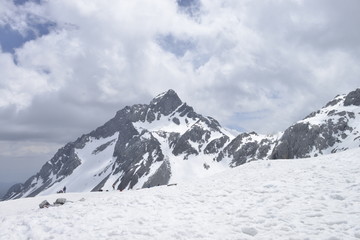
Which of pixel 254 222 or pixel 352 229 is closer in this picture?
pixel 352 229

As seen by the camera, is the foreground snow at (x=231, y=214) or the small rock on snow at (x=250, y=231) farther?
the foreground snow at (x=231, y=214)

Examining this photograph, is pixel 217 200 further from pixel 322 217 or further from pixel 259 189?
pixel 322 217

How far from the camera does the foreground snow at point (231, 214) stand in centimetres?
1455

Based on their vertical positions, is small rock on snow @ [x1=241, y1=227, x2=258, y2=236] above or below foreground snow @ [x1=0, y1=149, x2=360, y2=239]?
below

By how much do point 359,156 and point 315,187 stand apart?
9.06m

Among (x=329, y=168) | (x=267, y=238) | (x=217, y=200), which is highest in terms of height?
(x=329, y=168)

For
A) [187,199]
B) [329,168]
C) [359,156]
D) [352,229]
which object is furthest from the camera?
[359,156]

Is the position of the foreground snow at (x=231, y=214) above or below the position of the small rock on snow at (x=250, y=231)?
above

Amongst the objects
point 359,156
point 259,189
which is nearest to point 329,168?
point 359,156

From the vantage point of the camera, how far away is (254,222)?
1562cm

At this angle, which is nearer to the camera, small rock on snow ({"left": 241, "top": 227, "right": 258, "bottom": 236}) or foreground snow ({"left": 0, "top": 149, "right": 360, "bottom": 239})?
small rock on snow ({"left": 241, "top": 227, "right": 258, "bottom": 236})

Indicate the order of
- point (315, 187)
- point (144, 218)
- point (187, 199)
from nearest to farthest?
1. point (144, 218)
2. point (315, 187)
3. point (187, 199)

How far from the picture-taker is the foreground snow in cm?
1455

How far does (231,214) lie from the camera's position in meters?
17.3
